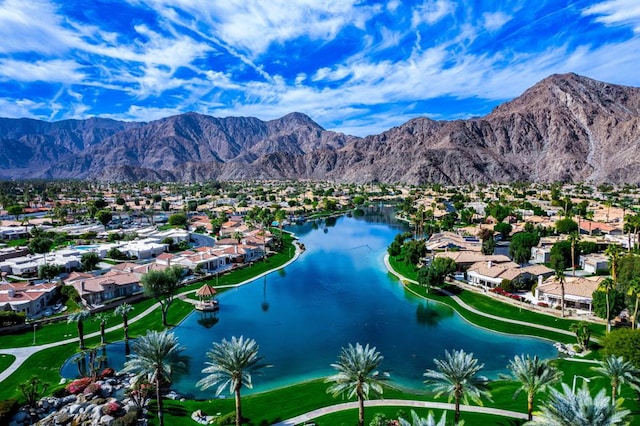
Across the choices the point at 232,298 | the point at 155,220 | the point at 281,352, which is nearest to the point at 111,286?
the point at 232,298

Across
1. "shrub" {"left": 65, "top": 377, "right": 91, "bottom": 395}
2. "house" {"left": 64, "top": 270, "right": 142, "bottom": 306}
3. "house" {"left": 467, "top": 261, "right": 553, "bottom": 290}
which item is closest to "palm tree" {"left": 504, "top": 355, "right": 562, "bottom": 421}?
"shrub" {"left": 65, "top": 377, "right": 91, "bottom": 395}

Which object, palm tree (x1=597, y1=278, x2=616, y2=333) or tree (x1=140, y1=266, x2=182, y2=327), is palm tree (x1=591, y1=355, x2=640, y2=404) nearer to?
palm tree (x1=597, y1=278, x2=616, y2=333)

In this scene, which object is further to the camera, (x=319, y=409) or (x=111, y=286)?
(x=111, y=286)

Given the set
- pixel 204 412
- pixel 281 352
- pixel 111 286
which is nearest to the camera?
pixel 204 412

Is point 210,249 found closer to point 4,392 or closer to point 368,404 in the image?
point 4,392

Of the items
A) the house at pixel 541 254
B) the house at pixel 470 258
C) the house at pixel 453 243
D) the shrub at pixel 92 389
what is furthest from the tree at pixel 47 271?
the house at pixel 541 254

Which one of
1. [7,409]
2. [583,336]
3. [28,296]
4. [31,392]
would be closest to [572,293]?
[583,336]

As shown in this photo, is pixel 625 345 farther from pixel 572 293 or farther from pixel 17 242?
pixel 17 242

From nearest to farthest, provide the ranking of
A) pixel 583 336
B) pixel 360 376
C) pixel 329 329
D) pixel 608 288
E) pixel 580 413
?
pixel 580 413
pixel 360 376
pixel 583 336
pixel 608 288
pixel 329 329
